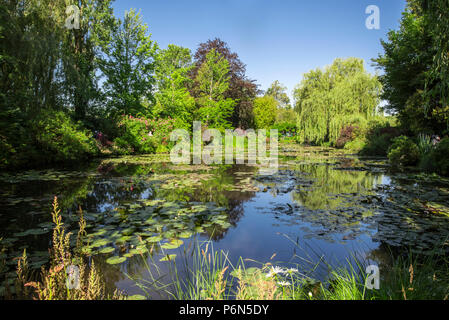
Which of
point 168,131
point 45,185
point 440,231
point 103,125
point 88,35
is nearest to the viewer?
point 440,231

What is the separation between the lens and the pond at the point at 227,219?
8.83ft

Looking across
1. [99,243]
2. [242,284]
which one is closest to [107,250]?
[99,243]

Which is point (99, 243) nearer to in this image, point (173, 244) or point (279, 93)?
point (173, 244)

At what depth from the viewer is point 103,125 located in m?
14.6

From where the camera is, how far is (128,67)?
17344 mm

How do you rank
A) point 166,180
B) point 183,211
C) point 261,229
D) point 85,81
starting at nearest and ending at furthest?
point 261,229 → point 183,211 → point 166,180 → point 85,81

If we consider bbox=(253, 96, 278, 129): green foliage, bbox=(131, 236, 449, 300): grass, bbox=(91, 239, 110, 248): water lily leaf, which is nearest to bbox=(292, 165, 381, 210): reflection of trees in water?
bbox=(131, 236, 449, 300): grass

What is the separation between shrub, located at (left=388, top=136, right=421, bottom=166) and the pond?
4167mm

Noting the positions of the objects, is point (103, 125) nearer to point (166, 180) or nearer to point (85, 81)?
point (85, 81)

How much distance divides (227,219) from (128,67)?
671 inches

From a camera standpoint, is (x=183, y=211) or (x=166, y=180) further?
(x=166, y=180)

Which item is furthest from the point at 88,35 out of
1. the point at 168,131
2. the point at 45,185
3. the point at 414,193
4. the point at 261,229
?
the point at 414,193

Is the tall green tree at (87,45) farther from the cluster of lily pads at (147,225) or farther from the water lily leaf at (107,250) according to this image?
the water lily leaf at (107,250)

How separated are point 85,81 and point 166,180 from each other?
9626 millimetres
